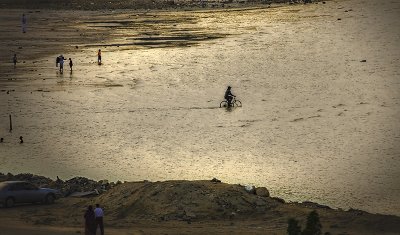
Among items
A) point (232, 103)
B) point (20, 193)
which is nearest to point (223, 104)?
point (232, 103)

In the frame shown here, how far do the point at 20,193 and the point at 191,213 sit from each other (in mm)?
7092

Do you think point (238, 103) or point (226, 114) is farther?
point (238, 103)

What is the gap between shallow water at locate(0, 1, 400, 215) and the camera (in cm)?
4244

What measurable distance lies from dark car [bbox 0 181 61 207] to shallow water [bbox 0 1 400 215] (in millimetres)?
7626

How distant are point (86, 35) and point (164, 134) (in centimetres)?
4874

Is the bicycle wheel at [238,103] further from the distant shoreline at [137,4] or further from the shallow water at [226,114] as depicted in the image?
the distant shoreline at [137,4]

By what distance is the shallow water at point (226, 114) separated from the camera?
42438mm

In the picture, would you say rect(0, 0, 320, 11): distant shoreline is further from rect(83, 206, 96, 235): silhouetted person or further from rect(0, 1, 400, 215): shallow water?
rect(83, 206, 96, 235): silhouetted person

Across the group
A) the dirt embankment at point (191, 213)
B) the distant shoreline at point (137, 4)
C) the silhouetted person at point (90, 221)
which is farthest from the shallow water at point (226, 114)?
the distant shoreline at point (137, 4)

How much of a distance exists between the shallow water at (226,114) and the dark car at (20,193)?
763 cm

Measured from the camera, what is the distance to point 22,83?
68.3 m

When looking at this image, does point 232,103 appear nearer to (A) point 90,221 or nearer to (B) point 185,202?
(B) point 185,202

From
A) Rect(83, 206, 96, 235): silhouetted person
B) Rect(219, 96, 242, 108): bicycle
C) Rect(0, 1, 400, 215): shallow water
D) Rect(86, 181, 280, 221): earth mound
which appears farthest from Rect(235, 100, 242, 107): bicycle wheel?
Rect(83, 206, 96, 235): silhouetted person

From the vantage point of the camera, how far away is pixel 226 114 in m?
57.8
